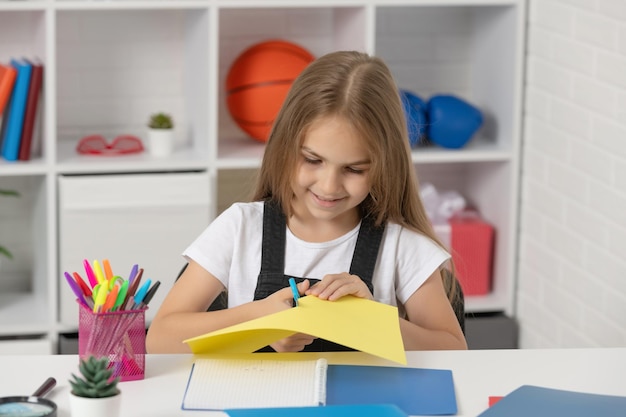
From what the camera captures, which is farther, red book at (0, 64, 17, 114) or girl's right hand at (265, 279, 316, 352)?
red book at (0, 64, 17, 114)

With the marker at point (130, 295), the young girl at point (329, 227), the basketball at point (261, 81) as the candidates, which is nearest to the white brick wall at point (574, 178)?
the basketball at point (261, 81)

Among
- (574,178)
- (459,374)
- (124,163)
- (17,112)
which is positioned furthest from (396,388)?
(17,112)

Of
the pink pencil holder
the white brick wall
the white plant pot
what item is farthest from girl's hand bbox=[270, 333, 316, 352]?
the white plant pot

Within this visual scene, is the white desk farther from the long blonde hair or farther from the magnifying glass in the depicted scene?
the long blonde hair

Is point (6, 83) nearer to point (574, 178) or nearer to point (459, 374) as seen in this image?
point (574, 178)

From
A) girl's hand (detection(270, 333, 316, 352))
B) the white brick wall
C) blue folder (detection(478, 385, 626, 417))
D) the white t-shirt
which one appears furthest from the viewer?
the white brick wall

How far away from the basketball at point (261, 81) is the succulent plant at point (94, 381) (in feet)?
5.77

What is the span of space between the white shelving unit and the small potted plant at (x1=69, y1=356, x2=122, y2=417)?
1647mm

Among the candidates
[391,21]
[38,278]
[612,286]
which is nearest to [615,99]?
[612,286]

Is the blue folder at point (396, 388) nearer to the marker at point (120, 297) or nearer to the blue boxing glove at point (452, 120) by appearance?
the marker at point (120, 297)

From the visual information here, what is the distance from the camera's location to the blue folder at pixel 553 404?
1.35 metres

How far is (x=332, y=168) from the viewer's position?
68.5 inches

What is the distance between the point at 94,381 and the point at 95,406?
3 centimetres

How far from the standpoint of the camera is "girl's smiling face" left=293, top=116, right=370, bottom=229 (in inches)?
68.6
